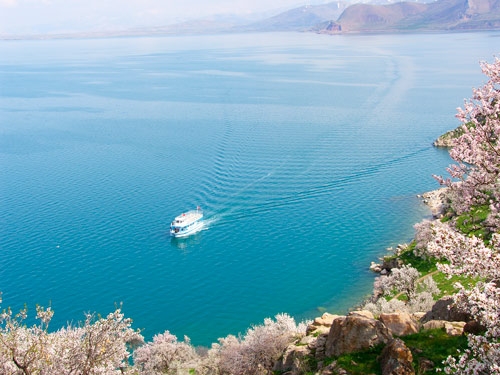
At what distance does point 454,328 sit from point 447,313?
8.87ft

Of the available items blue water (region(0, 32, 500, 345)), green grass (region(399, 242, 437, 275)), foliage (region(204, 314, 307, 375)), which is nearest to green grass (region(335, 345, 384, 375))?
foliage (region(204, 314, 307, 375))

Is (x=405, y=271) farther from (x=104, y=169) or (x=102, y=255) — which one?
(x=104, y=169)

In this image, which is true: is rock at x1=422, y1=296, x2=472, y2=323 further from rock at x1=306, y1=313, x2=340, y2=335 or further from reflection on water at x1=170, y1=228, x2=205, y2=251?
reflection on water at x1=170, y1=228, x2=205, y2=251

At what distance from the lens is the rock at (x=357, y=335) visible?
25766 mm

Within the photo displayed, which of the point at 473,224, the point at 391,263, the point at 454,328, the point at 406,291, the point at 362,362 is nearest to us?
the point at 362,362

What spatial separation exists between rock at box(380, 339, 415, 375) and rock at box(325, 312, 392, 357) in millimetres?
2154

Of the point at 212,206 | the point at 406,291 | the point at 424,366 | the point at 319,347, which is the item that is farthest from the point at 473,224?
the point at 212,206

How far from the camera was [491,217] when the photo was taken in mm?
21906

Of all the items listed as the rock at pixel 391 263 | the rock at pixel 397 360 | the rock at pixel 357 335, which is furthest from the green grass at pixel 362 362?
the rock at pixel 391 263

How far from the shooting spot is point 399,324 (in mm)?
27359

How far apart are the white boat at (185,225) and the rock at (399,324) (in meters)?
49.7

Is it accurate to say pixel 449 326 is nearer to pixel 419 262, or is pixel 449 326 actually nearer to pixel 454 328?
pixel 454 328

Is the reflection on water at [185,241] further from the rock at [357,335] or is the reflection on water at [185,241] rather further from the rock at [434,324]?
the rock at [434,324]

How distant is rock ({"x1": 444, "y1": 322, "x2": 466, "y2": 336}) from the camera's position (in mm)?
25095
